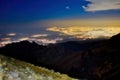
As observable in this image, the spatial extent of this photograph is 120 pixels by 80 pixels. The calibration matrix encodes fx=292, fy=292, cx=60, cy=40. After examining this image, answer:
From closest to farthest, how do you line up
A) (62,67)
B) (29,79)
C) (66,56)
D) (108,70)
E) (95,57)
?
1. (29,79)
2. (108,70)
3. (95,57)
4. (62,67)
5. (66,56)

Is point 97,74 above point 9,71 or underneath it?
underneath

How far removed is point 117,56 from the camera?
406ft

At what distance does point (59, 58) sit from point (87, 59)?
148 ft

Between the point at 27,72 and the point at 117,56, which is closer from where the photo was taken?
the point at 27,72

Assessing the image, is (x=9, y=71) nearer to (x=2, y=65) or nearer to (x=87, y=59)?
(x=2, y=65)

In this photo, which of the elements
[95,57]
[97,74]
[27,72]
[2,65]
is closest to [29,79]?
A: [27,72]

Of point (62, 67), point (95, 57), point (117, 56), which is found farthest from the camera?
point (62, 67)

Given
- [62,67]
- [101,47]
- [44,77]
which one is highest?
[44,77]

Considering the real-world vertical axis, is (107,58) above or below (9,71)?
below

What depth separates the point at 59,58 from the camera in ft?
624

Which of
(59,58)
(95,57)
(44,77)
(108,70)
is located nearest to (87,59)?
(95,57)

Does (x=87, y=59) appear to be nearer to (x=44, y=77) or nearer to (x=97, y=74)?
(x=97, y=74)

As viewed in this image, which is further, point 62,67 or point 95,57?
point 62,67

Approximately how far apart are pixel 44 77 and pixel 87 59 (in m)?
138
